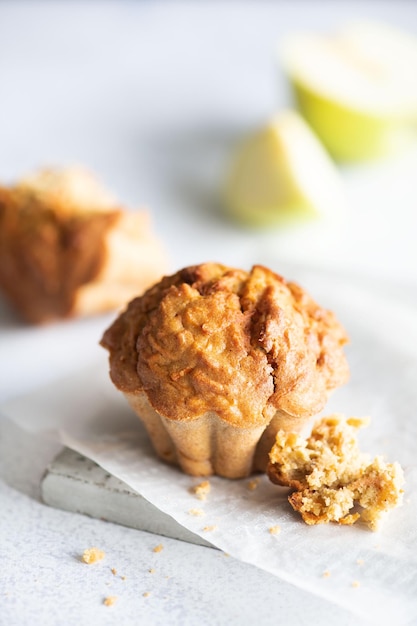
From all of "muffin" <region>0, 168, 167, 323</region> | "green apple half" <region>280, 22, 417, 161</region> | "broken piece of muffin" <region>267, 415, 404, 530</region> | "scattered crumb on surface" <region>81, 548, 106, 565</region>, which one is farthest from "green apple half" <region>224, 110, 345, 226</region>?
"scattered crumb on surface" <region>81, 548, 106, 565</region>

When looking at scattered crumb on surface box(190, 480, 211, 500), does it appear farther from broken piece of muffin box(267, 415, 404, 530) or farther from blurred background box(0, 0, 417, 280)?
blurred background box(0, 0, 417, 280)

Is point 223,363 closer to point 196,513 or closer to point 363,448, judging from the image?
point 196,513

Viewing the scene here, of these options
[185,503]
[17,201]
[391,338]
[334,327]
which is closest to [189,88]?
[17,201]

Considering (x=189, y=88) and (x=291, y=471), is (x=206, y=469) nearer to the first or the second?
(x=291, y=471)

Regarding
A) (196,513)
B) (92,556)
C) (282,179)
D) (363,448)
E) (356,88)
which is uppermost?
(356,88)

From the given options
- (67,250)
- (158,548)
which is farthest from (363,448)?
(67,250)

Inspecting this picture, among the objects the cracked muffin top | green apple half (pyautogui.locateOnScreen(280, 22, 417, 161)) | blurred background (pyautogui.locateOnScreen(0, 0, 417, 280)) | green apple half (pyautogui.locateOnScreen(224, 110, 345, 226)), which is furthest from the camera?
green apple half (pyautogui.locateOnScreen(280, 22, 417, 161))

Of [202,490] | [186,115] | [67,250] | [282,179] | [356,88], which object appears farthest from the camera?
[186,115]
